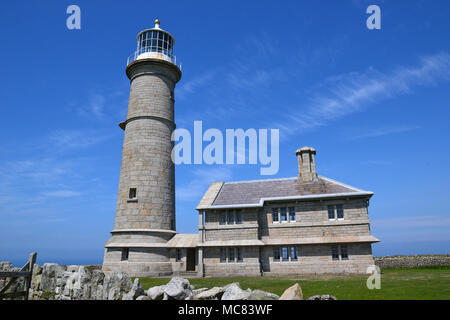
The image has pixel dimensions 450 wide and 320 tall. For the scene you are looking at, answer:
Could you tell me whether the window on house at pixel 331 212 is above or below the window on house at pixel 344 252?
above

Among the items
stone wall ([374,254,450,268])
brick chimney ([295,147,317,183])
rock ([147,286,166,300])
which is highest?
brick chimney ([295,147,317,183])

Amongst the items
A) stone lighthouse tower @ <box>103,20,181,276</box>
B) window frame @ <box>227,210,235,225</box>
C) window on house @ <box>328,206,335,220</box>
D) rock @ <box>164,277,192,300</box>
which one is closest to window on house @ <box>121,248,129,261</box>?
stone lighthouse tower @ <box>103,20,181,276</box>

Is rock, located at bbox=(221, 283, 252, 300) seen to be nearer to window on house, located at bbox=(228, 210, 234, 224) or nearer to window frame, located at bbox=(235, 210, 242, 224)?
window frame, located at bbox=(235, 210, 242, 224)

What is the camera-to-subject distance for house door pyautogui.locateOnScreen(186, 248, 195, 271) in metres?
24.2

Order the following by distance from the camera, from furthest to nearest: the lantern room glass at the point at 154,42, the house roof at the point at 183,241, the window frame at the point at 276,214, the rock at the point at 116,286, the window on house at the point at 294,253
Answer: the lantern room glass at the point at 154,42, the window frame at the point at 276,214, the house roof at the point at 183,241, the window on house at the point at 294,253, the rock at the point at 116,286

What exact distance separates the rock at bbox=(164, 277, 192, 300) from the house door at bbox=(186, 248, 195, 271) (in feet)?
46.4

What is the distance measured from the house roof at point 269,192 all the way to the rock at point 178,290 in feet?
43.1

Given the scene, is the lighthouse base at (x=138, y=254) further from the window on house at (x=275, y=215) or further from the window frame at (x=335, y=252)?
the window frame at (x=335, y=252)

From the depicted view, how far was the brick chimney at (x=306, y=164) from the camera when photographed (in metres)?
25.0

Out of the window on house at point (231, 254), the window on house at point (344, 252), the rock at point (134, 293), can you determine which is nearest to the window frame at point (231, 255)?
the window on house at point (231, 254)

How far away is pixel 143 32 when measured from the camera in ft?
90.7

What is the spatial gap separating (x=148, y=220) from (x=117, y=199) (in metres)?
3.58

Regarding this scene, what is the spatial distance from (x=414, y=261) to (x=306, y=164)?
46.0 ft
